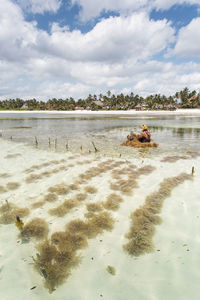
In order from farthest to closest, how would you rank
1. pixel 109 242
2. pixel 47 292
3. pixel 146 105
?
pixel 146 105
pixel 109 242
pixel 47 292

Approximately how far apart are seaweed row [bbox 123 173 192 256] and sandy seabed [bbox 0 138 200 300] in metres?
0.06

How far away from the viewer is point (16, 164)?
43.5 ft

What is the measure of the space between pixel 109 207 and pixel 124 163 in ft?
21.5

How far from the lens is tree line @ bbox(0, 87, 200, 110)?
133125 millimetres

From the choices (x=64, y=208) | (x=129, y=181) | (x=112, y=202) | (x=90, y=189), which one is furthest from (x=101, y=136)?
(x=64, y=208)

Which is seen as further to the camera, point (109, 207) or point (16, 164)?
point (16, 164)

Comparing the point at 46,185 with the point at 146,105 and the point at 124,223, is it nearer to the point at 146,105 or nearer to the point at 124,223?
the point at 124,223

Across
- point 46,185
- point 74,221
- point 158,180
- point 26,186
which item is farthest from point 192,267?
point 26,186

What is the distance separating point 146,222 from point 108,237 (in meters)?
1.64

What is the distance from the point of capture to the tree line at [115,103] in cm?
13312

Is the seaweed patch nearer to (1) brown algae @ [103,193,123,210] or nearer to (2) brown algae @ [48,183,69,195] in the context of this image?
(2) brown algae @ [48,183,69,195]

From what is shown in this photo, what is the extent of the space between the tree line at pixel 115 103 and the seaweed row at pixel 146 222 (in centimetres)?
14076

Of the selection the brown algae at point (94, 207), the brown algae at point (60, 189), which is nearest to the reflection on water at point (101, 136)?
the brown algae at point (60, 189)

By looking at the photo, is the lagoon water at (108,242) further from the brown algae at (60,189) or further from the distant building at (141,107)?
the distant building at (141,107)
